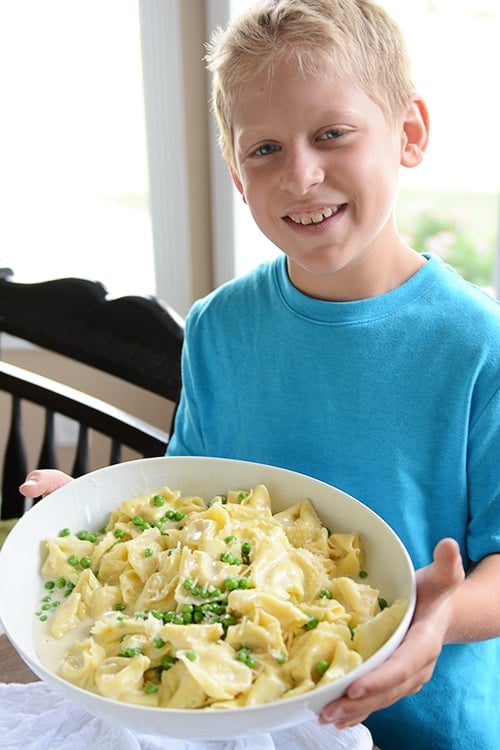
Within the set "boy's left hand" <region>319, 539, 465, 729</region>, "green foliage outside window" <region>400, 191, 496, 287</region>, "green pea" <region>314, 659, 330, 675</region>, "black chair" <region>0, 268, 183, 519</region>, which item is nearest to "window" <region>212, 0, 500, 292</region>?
"green foliage outside window" <region>400, 191, 496, 287</region>

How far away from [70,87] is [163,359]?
1452 mm

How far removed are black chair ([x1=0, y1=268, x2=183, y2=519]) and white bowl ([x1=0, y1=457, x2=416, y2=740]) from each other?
0.33 meters

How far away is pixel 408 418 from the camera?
3.85ft

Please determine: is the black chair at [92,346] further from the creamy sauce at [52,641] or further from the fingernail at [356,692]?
the fingernail at [356,692]

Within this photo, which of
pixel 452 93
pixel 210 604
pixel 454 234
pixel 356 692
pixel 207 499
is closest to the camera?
pixel 356 692

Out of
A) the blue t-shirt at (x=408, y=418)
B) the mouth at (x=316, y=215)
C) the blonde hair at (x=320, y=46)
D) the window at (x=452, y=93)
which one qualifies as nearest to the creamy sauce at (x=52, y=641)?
the blue t-shirt at (x=408, y=418)

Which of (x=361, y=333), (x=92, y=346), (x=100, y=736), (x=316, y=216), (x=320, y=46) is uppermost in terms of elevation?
(x=320, y=46)

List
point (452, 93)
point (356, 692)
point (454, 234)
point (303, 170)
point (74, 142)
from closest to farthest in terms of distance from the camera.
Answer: point (356, 692) < point (303, 170) < point (452, 93) < point (74, 142) < point (454, 234)

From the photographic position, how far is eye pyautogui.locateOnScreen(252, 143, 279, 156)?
3.54ft

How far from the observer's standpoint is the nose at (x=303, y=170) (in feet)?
3.40

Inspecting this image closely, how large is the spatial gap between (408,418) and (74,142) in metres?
1.94

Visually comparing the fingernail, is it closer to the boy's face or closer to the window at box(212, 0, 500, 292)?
the boy's face

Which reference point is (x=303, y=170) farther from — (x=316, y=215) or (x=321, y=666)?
(x=321, y=666)

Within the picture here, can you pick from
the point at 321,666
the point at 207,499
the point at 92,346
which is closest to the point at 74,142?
the point at 92,346
